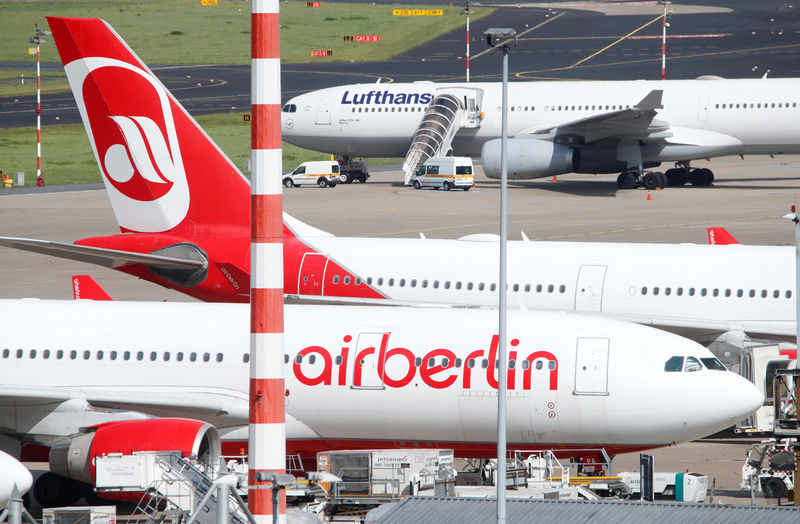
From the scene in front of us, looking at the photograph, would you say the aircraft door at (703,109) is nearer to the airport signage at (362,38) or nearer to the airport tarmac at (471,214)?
the airport tarmac at (471,214)

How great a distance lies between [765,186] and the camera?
78625 millimetres

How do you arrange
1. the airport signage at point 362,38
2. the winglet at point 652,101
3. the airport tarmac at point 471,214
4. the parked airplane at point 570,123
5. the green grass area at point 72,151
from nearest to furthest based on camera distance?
1. the airport tarmac at point 471,214
2. the winglet at point 652,101
3. the parked airplane at point 570,123
4. the green grass area at point 72,151
5. the airport signage at point 362,38

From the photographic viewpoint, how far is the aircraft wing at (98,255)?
3034 centimetres

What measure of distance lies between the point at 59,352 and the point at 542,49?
127622mm

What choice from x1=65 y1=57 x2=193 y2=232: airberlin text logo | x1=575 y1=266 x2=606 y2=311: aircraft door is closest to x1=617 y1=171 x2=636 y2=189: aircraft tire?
x1=575 y1=266 x2=606 y2=311: aircraft door

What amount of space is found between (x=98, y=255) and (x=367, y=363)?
10142mm

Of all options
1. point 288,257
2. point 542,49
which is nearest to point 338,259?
point 288,257

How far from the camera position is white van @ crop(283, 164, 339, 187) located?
83625mm

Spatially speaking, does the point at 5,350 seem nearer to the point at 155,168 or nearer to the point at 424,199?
the point at 155,168

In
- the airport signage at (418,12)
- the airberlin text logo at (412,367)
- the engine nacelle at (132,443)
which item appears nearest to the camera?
the engine nacelle at (132,443)

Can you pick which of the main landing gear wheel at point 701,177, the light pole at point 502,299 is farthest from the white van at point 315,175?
the light pole at point 502,299

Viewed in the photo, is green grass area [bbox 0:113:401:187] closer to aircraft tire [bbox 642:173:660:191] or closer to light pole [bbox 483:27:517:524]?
aircraft tire [bbox 642:173:660:191]

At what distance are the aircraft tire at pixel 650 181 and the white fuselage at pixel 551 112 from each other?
→ 3.33 meters

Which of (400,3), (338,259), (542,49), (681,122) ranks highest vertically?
(400,3)
